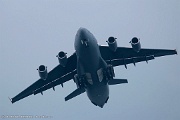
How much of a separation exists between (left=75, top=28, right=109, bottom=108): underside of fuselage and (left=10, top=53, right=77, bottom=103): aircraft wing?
3.68 meters

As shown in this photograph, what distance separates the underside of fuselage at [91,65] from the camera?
83.6 ft

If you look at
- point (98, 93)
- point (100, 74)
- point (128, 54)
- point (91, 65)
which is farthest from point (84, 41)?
point (128, 54)

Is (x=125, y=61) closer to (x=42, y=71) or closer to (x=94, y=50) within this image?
(x=94, y=50)

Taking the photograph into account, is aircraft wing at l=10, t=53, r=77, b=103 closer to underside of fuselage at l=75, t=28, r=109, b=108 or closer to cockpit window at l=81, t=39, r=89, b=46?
underside of fuselage at l=75, t=28, r=109, b=108

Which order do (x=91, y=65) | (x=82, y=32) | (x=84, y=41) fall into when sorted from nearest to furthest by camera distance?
(x=84, y=41) < (x=82, y=32) < (x=91, y=65)

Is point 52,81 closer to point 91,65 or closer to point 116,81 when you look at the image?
point 116,81

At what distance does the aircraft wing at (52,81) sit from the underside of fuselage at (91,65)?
3.68 m

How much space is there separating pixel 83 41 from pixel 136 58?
24.5 ft

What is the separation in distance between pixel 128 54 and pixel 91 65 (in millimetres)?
5512

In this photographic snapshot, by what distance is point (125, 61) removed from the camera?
30922 mm

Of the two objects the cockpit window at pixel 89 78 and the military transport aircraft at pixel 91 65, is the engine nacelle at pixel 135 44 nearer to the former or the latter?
the military transport aircraft at pixel 91 65

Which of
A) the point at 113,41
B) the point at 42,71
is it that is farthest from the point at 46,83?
the point at 113,41

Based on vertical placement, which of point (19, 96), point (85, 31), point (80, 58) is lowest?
point (19, 96)

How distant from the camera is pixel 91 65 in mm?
26344
